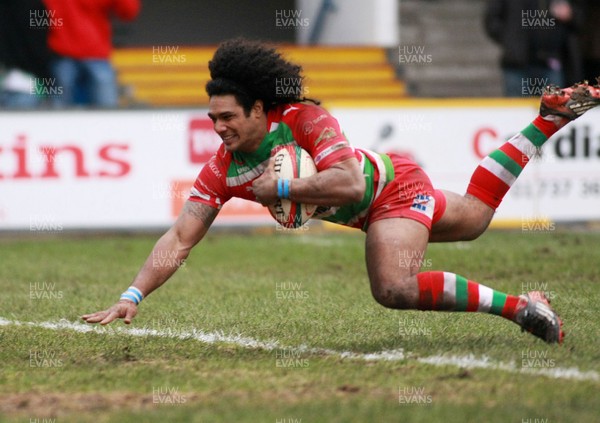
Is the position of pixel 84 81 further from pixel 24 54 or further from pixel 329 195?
pixel 329 195

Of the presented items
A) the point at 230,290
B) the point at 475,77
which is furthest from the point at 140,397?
the point at 475,77

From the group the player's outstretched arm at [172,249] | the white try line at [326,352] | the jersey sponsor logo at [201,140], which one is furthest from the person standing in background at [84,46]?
the player's outstretched arm at [172,249]

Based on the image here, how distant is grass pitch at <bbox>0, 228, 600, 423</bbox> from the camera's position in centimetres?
514

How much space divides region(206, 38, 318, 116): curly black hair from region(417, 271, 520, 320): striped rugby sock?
4.10 ft

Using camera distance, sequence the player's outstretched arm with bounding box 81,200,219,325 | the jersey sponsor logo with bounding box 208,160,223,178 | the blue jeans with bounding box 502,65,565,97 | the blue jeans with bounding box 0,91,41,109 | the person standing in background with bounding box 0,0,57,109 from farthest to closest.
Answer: the blue jeans with bounding box 502,65,565,97 → the blue jeans with bounding box 0,91,41,109 → the person standing in background with bounding box 0,0,57,109 → the jersey sponsor logo with bounding box 208,160,223,178 → the player's outstretched arm with bounding box 81,200,219,325

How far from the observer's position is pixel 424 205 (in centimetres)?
680

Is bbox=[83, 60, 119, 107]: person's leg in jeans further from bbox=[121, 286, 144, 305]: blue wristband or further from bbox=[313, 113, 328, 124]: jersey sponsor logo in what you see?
bbox=[313, 113, 328, 124]: jersey sponsor logo

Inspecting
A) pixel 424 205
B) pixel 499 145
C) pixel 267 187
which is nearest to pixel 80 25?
pixel 499 145

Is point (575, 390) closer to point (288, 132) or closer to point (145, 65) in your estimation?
point (288, 132)

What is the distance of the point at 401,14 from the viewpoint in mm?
19859

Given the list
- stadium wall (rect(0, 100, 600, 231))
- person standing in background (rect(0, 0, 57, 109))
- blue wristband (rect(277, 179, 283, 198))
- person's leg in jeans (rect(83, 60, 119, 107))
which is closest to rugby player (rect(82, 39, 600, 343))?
blue wristband (rect(277, 179, 283, 198))

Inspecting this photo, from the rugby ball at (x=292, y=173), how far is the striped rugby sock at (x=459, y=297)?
694mm

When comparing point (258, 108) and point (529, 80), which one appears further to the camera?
point (529, 80)

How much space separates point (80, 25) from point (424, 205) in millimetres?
8941
